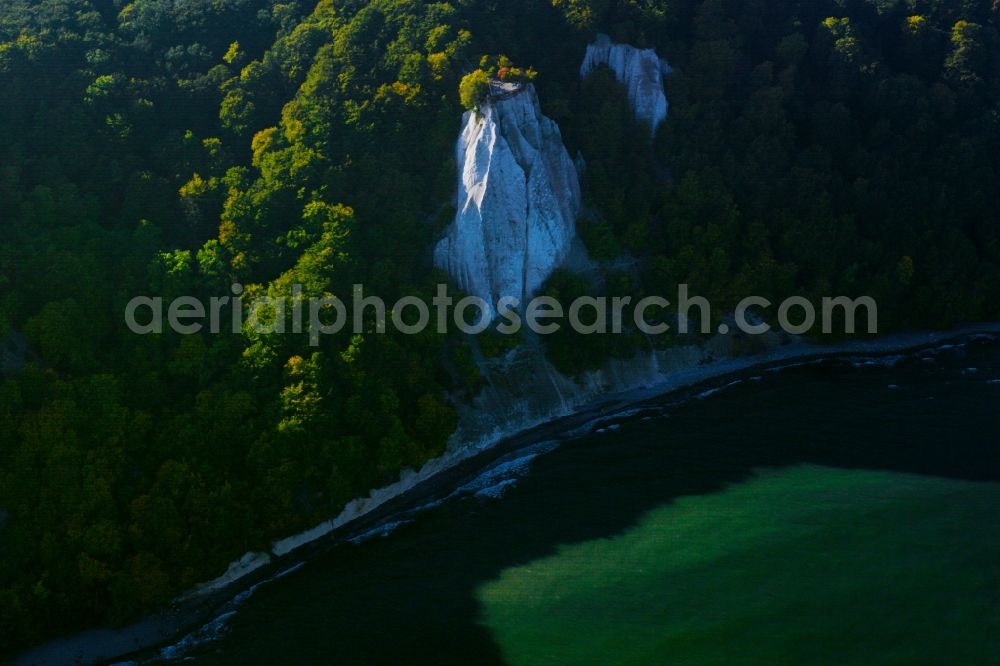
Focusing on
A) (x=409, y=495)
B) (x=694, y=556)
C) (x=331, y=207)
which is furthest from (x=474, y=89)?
(x=694, y=556)

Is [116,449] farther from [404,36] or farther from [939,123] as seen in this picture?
[939,123]

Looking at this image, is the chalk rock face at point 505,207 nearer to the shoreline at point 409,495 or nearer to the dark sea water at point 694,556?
the shoreline at point 409,495

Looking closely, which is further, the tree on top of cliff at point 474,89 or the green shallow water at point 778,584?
the tree on top of cliff at point 474,89

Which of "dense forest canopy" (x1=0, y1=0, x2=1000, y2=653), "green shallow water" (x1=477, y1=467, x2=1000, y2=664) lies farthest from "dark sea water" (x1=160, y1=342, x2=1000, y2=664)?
"dense forest canopy" (x1=0, y1=0, x2=1000, y2=653)

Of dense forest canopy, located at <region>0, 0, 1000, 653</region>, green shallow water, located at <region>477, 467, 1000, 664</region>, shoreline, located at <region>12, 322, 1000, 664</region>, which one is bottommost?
green shallow water, located at <region>477, 467, 1000, 664</region>

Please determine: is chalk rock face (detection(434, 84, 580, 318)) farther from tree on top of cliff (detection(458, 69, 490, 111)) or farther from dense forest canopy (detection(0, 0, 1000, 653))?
dense forest canopy (detection(0, 0, 1000, 653))

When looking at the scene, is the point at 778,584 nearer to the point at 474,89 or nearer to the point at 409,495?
the point at 409,495

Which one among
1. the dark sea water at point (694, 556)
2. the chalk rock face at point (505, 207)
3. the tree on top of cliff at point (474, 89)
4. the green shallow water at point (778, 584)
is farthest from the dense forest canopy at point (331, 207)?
the green shallow water at point (778, 584)

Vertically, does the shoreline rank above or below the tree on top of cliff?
below
